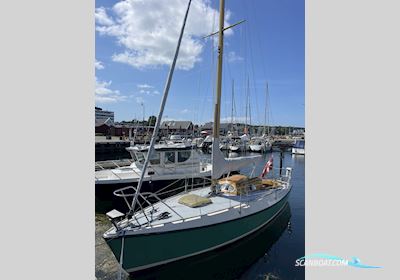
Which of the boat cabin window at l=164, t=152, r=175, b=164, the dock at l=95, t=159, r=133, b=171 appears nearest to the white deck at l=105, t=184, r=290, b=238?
the boat cabin window at l=164, t=152, r=175, b=164

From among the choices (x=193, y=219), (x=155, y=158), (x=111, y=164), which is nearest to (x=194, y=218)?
(x=193, y=219)

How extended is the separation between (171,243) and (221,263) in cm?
235

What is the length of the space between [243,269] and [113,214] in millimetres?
5287

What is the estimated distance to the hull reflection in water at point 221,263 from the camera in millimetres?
8062

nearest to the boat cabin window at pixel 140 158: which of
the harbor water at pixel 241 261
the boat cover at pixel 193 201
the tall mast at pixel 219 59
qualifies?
the harbor water at pixel 241 261

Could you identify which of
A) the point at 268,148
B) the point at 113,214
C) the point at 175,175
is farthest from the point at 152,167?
the point at 268,148

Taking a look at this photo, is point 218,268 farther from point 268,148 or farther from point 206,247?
point 268,148

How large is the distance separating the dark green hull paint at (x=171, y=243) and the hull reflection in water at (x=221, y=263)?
370 mm

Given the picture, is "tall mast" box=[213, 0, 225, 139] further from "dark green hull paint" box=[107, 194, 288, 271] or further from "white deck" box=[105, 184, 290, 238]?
"dark green hull paint" box=[107, 194, 288, 271]

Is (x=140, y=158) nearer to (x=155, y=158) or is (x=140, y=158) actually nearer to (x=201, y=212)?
(x=155, y=158)

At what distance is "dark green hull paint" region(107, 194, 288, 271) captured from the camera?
7.46 m

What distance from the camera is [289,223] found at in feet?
44.6

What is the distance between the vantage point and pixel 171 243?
26.1ft

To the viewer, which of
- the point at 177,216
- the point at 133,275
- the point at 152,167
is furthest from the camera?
the point at 152,167
